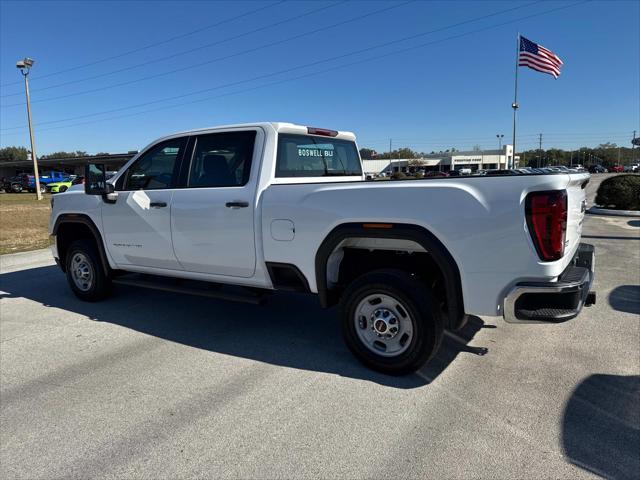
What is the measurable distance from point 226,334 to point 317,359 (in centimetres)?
116

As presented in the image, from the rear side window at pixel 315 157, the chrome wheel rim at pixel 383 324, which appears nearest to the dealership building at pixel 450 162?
the rear side window at pixel 315 157

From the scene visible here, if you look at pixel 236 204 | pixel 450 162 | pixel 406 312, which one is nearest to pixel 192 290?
pixel 236 204

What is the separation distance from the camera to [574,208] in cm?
338

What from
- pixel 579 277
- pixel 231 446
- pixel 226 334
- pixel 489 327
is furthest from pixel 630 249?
pixel 231 446

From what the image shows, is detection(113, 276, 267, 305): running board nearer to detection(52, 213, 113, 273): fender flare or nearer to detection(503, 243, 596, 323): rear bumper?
detection(52, 213, 113, 273): fender flare

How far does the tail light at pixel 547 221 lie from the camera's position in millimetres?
2920

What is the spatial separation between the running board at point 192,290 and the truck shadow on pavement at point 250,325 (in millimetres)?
381

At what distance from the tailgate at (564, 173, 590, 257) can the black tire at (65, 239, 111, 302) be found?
5079 mm

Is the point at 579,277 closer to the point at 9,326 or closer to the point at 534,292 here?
the point at 534,292

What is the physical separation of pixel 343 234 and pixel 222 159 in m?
1.68

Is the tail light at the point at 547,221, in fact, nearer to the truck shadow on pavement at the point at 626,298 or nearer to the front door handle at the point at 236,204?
the front door handle at the point at 236,204

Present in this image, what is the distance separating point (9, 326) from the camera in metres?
5.18

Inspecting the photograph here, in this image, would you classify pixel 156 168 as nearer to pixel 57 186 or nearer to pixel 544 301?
pixel 544 301

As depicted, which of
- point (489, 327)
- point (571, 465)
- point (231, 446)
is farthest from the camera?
point (489, 327)
